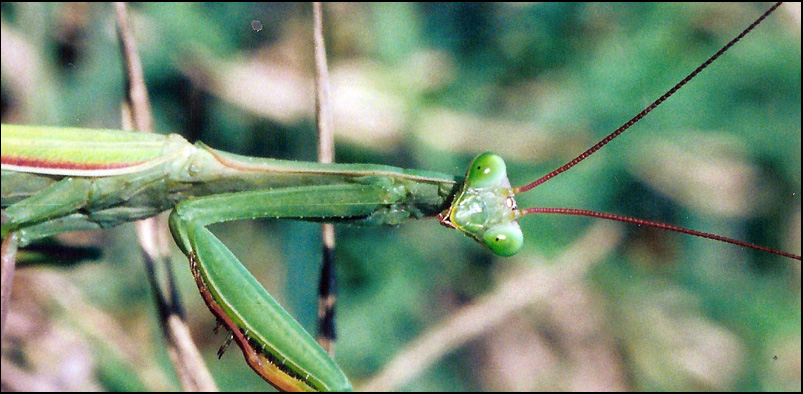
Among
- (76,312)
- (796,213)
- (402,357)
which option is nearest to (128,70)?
(76,312)

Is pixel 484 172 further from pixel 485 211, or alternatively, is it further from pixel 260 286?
pixel 260 286

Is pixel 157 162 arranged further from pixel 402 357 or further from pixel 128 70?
pixel 402 357

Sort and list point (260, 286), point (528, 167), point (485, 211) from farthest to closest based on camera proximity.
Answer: point (528, 167)
point (485, 211)
point (260, 286)

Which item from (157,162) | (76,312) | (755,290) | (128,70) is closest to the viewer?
(157,162)

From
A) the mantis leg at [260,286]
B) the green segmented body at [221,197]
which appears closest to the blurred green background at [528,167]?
the green segmented body at [221,197]

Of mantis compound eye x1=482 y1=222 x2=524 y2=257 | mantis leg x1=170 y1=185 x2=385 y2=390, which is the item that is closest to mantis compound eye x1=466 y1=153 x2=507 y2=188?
mantis compound eye x1=482 y1=222 x2=524 y2=257

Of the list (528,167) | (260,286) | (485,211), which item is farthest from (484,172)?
(528,167)
